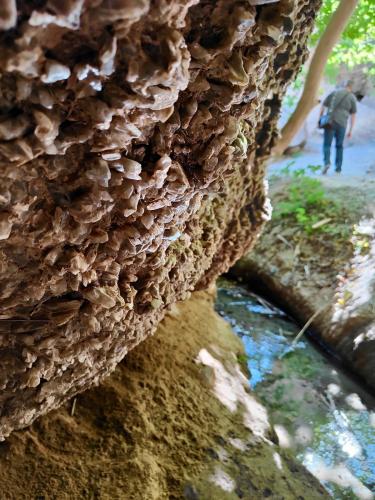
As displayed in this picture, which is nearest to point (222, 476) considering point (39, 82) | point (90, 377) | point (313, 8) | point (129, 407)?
point (129, 407)

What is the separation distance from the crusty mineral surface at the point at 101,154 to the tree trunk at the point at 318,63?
117 inches

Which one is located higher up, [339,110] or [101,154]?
[101,154]

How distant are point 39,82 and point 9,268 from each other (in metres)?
0.67

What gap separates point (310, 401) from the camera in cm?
436

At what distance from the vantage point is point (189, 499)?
2.18 metres

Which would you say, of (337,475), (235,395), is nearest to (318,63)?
(235,395)

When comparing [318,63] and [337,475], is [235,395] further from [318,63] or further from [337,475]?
[318,63]

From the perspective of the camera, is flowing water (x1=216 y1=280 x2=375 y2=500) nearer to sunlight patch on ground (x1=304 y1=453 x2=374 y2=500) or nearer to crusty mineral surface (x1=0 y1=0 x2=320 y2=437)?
sunlight patch on ground (x1=304 y1=453 x2=374 y2=500)

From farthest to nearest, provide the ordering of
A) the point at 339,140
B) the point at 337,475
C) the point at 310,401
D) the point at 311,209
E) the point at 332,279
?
1. the point at 339,140
2. the point at 311,209
3. the point at 332,279
4. the point at 310,401
5. the point at 337,475

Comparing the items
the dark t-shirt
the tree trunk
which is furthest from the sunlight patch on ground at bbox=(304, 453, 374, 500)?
the dark t-shirt

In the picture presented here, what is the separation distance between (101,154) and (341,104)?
737cm

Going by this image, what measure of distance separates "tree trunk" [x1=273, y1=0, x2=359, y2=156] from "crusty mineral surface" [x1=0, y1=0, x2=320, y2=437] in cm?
297

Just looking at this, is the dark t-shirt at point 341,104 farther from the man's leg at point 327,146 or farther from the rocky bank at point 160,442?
the rocky bank at point 160,442

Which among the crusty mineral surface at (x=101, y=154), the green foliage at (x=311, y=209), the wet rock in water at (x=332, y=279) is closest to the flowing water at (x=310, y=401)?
the wet rock in water at (x=332, y=279)
